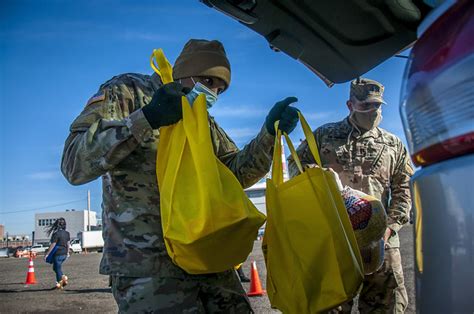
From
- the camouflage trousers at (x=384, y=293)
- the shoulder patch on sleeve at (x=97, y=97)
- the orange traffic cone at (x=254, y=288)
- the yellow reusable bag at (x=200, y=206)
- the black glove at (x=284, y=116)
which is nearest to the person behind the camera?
the yellow reusable bag at (x=200, y=206)

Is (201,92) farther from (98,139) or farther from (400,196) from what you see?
(400,196)

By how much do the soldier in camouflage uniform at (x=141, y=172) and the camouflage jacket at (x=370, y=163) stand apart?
1.53 meters

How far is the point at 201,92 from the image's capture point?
2.36 m

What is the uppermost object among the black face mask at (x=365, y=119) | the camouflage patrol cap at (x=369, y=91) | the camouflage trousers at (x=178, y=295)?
the camouflage patrol cap at (x=369, y=91)

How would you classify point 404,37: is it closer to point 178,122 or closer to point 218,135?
point 178,122

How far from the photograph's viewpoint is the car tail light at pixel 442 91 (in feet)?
3.12

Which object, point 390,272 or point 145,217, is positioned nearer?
point 145,217

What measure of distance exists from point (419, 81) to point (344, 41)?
2.61ft

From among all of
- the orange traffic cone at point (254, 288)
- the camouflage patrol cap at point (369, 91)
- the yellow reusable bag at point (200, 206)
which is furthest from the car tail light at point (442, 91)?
the orange traffic cone at point (254, 288)

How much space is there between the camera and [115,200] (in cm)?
237

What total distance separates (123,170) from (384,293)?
2334 mm

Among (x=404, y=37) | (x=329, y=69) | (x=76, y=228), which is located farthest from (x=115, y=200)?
(x=76, y=228)

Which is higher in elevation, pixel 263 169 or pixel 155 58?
pixel 155 58

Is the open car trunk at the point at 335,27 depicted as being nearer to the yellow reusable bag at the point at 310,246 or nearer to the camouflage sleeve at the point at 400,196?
the yellow reusable bag at the point at 310,246
